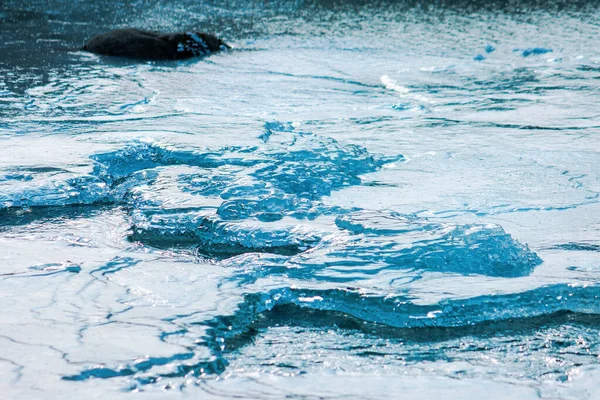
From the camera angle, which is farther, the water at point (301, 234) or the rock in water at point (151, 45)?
the rock in water at point (151, 45)

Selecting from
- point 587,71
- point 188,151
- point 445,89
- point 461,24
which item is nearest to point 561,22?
point 461,24

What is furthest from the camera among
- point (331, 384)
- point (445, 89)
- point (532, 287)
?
point (445, 89)

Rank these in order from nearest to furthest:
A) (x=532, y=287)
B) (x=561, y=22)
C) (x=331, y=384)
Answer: (x=331, y=384) < (x=532, y=287) < (x=561, y=22)

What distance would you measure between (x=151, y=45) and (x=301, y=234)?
4993mm

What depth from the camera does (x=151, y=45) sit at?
718 centimetres

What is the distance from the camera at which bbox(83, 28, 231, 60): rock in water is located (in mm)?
7109

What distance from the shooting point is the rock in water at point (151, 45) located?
7.11m

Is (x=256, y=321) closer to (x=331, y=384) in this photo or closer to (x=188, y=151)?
(x=331, y=384)

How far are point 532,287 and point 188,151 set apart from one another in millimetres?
2029

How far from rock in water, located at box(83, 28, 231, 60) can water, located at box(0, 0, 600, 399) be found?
3.61 ft

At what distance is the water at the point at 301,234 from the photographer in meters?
1.89

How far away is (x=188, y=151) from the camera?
3730 mm

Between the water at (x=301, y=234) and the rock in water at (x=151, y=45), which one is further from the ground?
the rock in water at (x=151, y=45)

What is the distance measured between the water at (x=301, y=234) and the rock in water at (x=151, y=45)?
1101mm
